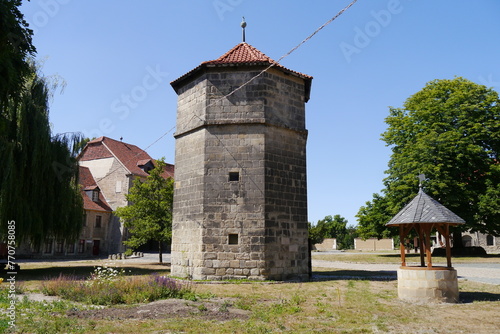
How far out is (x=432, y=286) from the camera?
9438 mm

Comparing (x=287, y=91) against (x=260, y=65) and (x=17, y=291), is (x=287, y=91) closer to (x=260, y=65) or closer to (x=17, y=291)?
(x=260, y=65)

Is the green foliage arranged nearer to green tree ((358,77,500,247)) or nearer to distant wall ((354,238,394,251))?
distant wall ((354,238,394,251))

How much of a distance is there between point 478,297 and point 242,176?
7.82 meters

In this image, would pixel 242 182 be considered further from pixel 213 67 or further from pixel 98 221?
pixel 98 221

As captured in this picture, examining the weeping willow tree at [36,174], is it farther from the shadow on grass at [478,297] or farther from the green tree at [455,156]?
the green tree at [455,156]

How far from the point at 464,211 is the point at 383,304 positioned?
20117mm

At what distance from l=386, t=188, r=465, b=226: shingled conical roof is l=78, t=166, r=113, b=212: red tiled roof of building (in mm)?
29981

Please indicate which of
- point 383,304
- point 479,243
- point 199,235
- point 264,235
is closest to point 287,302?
point 383,304

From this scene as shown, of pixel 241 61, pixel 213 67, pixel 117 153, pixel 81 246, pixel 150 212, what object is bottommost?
pixel 81 246

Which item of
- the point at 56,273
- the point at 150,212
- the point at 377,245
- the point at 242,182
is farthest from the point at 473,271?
the point at 377,245

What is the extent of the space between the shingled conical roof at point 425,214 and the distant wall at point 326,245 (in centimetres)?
4716

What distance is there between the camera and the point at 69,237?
55.7 feet

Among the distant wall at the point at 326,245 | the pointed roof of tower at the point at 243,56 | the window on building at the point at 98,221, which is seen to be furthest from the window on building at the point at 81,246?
the distant wall at the point at 326,245

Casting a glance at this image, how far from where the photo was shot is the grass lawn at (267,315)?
661 cm
